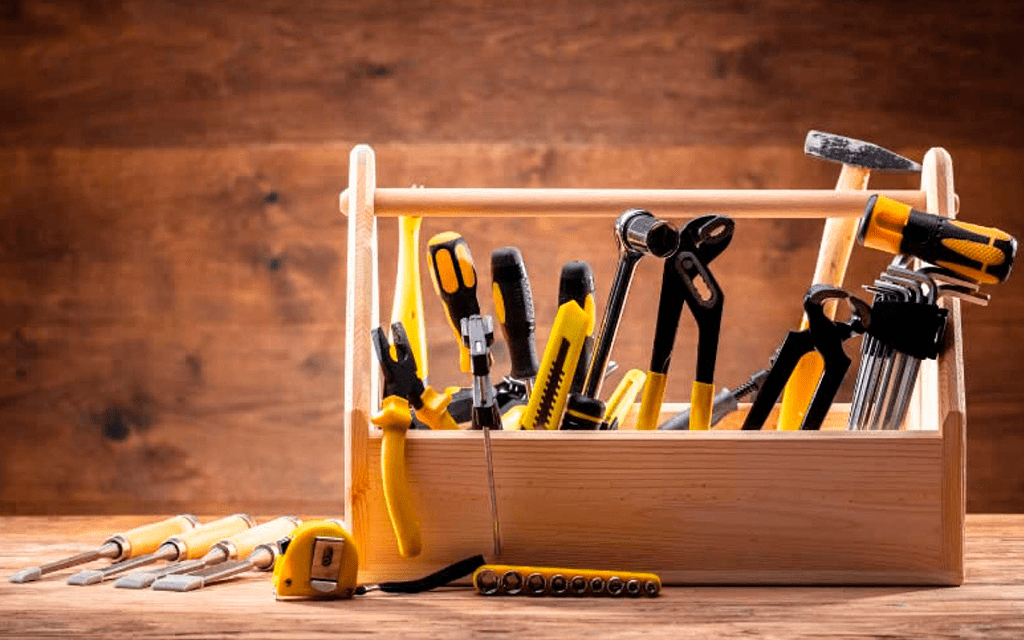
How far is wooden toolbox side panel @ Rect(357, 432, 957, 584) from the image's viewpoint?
31.9 inches

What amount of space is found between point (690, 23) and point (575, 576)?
95cm

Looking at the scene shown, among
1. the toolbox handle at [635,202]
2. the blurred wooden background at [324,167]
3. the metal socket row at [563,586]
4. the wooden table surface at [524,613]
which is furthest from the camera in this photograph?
the blurred wooden background at [324,167]

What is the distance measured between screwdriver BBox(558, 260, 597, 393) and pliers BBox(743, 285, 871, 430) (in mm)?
135

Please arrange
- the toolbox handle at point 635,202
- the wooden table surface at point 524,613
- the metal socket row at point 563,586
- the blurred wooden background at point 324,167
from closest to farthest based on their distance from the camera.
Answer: the wooden table surface at point 524,613, the metal socket row at point 563,586, the toolbox handle at point 635,202, the blurred wooden background at point 324,167

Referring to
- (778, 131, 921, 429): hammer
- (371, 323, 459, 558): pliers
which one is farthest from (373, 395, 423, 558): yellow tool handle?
(778, 131, 921, 429): hammer

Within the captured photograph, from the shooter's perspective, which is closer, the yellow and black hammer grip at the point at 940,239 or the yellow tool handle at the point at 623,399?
the yellow and black hammer grip at the point at 940,239

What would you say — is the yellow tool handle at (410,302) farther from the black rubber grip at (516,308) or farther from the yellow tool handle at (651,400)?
the yellow tool handle at (651,400)

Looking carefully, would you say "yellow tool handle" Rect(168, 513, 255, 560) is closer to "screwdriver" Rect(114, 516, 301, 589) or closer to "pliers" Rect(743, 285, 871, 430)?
"screwdriver" Rect(114, 516, 301, 589)

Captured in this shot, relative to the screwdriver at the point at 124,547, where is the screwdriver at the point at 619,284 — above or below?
above

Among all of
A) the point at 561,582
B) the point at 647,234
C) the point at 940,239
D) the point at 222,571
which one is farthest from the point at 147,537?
the point at 940,239

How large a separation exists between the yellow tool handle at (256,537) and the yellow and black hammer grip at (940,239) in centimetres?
51

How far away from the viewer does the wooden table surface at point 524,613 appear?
0.66 metres

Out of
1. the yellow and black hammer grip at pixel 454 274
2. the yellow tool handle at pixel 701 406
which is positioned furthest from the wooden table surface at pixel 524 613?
the yellow and black hammer grip at pixel 454 274

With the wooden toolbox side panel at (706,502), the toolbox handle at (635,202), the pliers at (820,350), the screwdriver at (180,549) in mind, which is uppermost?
the toolbox handle at (635,202)
